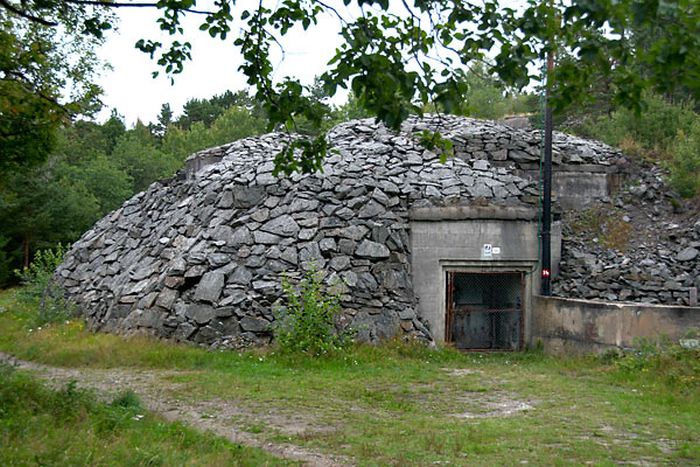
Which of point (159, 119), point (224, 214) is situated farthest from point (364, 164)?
point (159, 119)

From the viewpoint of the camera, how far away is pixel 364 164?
14.5 m

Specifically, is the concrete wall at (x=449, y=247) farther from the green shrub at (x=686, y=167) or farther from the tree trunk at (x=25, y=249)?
the tree trunk at (x=25, y=249)

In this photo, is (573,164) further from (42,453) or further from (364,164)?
(42,453)

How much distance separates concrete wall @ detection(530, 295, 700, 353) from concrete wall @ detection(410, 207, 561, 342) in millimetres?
566

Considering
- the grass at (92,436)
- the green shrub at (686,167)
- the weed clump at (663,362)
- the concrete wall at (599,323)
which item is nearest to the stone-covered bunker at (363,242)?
the concrete wall at (599,323)

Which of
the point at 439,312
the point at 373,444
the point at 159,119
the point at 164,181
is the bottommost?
the point at 373,444

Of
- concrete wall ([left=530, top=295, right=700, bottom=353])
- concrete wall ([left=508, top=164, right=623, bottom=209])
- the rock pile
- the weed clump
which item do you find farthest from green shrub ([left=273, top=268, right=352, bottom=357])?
concrete wall ([left=508, top=164, right=623, bottom=209])

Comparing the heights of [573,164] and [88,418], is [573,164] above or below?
above

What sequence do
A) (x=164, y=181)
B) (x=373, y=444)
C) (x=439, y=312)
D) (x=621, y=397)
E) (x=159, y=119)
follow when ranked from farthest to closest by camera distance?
(x=159, y=119)
(x=164, y=181)
(x=439, y=312)
(x=621, y=397)
(x=373, y=444)

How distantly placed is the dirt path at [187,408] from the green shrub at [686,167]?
412 inches

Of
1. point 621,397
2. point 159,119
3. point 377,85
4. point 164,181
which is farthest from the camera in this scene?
point 159,119

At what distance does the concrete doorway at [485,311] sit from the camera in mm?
13680

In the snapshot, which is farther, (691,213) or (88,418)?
(691,213)

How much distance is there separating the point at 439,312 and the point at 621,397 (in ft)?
14.9
